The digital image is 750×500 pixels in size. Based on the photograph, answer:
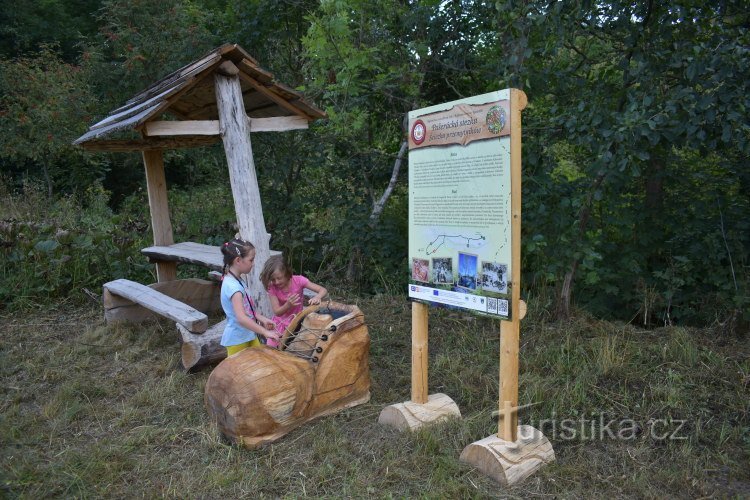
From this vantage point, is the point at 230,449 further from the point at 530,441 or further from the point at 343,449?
the point at 530,441

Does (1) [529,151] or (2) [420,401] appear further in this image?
(1) [529,151]

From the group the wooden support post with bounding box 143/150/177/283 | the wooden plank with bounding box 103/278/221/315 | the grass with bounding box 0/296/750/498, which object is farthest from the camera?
the wooden support post with bounding box 143/150/177/283

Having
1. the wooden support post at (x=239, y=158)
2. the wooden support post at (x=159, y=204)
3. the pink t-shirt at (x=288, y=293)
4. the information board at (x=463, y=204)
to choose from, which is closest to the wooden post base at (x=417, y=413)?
the information board at (x=463, y=204)

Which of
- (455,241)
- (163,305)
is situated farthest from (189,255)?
(455,241)

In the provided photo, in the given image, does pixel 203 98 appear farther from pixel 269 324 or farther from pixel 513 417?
pixel 513 417

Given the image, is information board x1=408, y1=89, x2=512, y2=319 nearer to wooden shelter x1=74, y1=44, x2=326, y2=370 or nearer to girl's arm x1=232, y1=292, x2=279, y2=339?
girl's arm x1=232, y1=292, x2=279, y2=339

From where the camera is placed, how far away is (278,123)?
488cm

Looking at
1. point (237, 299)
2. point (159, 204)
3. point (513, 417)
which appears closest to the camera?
point (513, 417)

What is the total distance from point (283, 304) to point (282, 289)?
0.11m

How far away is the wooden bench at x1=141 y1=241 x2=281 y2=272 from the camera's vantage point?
17.8ft

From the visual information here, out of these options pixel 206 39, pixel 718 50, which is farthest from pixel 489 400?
pixel 206 39

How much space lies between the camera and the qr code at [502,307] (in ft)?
9.66

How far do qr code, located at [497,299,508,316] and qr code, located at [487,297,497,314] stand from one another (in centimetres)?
2

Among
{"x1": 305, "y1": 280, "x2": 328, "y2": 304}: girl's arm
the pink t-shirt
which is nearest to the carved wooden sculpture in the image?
{"x1": 305, "y1": 280, "x2": 328, "y2": 304}: girl's arm
